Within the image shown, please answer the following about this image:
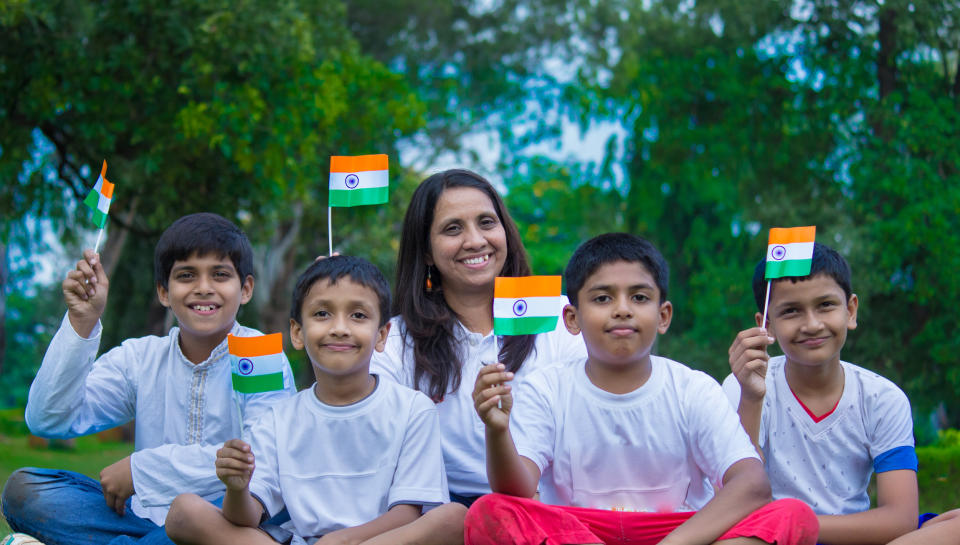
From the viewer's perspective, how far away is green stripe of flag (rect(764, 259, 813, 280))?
11.9 feet

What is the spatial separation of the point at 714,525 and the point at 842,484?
32.6 inches

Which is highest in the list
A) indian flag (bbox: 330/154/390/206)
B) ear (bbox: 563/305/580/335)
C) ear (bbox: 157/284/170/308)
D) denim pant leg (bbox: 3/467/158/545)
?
indian flag (bbox: 330/154/390/206)

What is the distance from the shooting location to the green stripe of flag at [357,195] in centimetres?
416

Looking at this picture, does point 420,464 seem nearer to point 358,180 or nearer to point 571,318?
point 571,318

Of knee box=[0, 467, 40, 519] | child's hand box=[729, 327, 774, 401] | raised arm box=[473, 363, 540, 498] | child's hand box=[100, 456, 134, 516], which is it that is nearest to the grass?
knee box=[0, 467, 40, 519]

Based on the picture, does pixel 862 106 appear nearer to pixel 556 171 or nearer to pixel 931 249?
pixel 931 249

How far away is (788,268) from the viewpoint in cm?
364

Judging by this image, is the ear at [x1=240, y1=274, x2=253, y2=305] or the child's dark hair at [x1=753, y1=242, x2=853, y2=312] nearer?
the child's dark hair at [x1=753, y1=242, x2=853, y2=312]

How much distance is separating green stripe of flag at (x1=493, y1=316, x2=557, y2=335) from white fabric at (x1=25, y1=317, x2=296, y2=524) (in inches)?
40.0

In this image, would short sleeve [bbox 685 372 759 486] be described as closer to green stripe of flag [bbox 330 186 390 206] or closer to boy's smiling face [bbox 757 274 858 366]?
boy's smiling face [bbox 757 274 858 366]

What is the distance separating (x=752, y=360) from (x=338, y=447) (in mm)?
1468

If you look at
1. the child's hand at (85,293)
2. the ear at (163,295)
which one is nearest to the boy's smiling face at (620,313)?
the ear at (163,295)

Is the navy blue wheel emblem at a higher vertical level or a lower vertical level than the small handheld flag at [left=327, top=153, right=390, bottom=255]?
lower

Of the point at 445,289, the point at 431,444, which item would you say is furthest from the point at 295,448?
the point at 445,289
